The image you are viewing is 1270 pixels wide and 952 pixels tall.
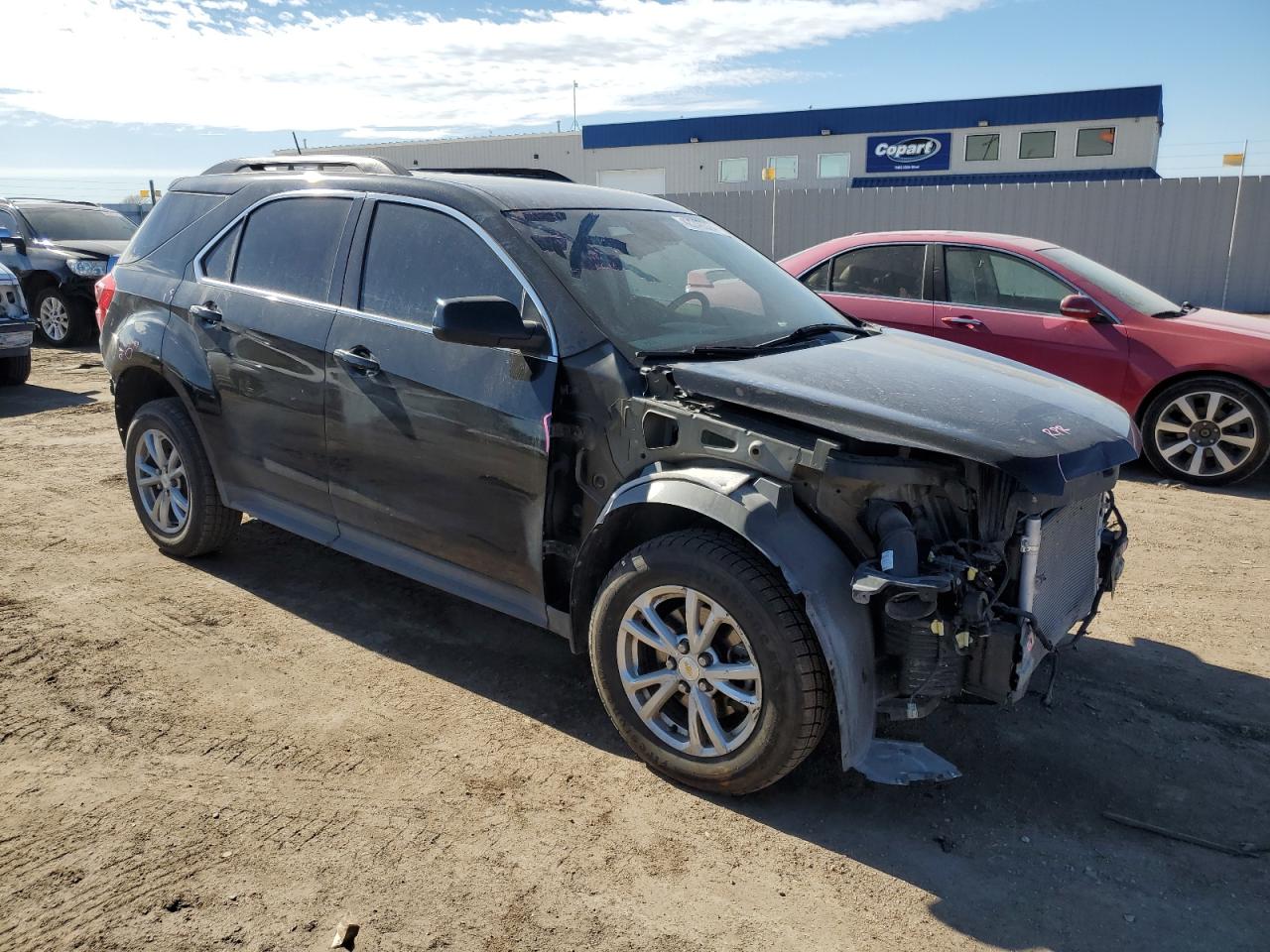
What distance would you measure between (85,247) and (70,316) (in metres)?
0.97

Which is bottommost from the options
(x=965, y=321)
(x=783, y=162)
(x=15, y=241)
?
(x=965, y=321)

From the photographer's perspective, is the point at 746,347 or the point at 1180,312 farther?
the point at 1180,312

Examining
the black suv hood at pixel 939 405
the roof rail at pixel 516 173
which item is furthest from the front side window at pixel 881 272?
the black suv hood at pixel 939 405

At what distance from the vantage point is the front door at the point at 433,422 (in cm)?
349

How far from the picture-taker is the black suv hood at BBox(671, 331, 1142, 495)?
282 cm

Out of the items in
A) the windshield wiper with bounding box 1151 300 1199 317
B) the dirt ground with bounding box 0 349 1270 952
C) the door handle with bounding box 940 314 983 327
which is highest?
the windshield wiper with bounding box 1151 300 1199 317

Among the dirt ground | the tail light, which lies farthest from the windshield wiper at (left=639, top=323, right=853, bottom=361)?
the tail light

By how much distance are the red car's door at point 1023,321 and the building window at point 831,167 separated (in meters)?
27.0

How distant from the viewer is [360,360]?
3900 mm

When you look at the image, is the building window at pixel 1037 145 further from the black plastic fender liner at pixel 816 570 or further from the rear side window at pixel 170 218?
the black plastic fender liner at pixel 816 570

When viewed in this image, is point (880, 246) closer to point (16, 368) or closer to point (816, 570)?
point (816, 570)

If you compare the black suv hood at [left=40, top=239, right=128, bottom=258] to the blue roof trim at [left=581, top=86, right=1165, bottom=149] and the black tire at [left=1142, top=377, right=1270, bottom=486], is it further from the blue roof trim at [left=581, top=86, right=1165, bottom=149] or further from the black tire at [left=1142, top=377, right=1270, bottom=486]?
the blue roof trim at [left=581, top=86, right=1165, bottom=149]

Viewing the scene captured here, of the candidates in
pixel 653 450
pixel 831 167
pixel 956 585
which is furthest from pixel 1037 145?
pixel 956 585

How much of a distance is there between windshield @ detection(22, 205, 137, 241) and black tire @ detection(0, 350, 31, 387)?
410 centimetres
